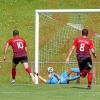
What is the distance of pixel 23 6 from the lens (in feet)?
Answer: 127

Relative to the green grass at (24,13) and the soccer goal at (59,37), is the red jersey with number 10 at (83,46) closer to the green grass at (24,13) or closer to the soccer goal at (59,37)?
the soccer goal at (59,37)

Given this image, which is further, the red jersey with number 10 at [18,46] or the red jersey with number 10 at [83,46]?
the red jersey with number 10 at [18,46]

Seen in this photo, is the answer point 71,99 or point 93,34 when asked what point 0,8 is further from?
point 71,99

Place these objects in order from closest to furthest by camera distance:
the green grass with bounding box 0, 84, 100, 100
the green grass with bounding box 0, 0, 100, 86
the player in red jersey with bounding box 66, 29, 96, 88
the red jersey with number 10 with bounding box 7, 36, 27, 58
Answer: the green grass with bounding box 0, 84, 100, 100 < the player in red jersey with bounding box 66, 29, 96, 88 < the red jersey with number 10 with bounding box 7, 36, 27, 58 < the green grass with bounding box 0, 0, 100, 86

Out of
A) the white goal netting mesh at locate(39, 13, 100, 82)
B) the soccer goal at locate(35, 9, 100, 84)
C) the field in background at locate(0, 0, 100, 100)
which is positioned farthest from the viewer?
the white goal netting mesh at locate(39, 13, 100, 82)

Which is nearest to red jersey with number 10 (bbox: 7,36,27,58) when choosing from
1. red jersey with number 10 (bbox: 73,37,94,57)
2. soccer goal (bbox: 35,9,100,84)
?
soccer goal (bbox: 35,9,100,84)

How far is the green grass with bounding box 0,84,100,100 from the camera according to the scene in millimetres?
15250

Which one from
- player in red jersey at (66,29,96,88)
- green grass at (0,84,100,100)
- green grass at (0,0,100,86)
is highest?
green grass at (0,0,100,86)

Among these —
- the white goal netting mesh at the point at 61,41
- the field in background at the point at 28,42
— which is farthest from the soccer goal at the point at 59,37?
the field in background at the point at 28,42

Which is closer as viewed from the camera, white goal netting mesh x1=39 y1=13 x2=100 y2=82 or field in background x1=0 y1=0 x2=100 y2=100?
field in background x1=0 y1=0 x2=100 y2=100

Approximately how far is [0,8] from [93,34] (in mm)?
14410

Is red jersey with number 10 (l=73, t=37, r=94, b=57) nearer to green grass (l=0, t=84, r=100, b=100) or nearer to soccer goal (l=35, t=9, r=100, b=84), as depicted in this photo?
Answer: green grass (l=0, t=84, r=100, b=100)

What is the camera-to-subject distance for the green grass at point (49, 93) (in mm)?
15250

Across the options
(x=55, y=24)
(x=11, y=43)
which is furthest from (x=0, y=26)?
(x=11, y=43)
